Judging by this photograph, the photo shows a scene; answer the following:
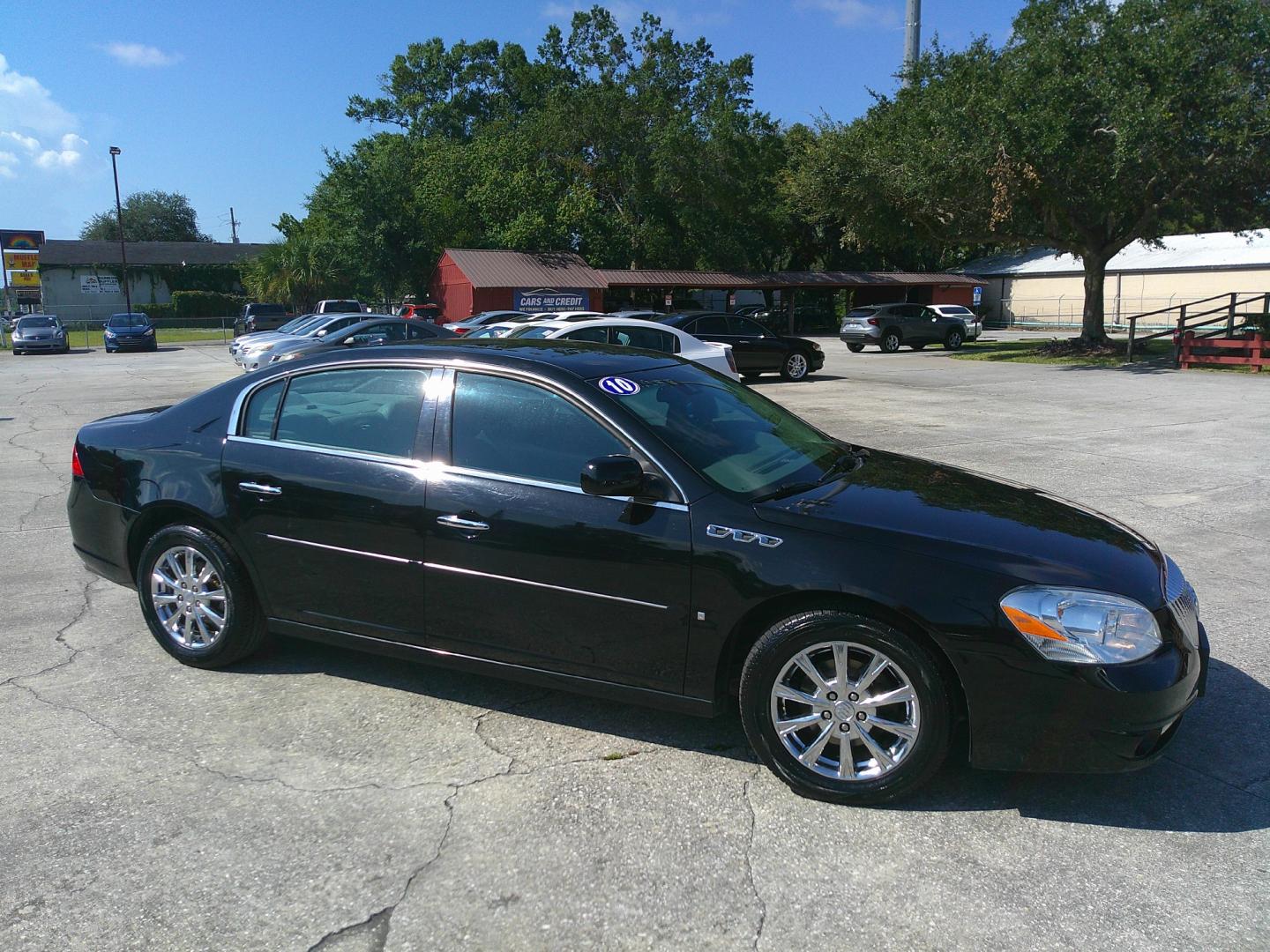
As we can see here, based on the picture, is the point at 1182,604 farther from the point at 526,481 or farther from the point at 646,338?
the point at 646,338

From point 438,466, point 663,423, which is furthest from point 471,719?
point 663,423

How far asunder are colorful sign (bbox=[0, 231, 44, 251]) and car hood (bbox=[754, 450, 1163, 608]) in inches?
2569

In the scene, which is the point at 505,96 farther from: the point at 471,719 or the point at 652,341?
the point at 471,719

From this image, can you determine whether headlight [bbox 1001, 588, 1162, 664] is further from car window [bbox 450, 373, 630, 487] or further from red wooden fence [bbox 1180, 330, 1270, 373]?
red wooden fence [bbox 1180, 330, 1270, 373]

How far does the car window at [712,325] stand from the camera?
2070 centimetres

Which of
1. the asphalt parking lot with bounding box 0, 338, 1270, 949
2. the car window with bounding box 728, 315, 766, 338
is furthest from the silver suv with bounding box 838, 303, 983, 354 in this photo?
the asphalt parking lot with bounding box 0, 338, 1270, 949

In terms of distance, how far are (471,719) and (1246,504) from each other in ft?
24.1

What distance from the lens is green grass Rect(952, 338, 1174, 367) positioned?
2614 centimetres

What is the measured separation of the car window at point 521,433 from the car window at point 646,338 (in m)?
12.1

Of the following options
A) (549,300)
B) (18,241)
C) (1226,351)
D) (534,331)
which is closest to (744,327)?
(534,331)

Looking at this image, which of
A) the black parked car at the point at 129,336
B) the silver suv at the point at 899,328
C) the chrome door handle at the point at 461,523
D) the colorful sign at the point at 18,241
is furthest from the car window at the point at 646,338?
the colorful sign at the point at 18,241

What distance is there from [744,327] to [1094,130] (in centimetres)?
983

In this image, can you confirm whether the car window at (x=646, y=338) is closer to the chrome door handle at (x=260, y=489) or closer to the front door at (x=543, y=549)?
the chrome door handle at (x=260, y=489)

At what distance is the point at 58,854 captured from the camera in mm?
3160
